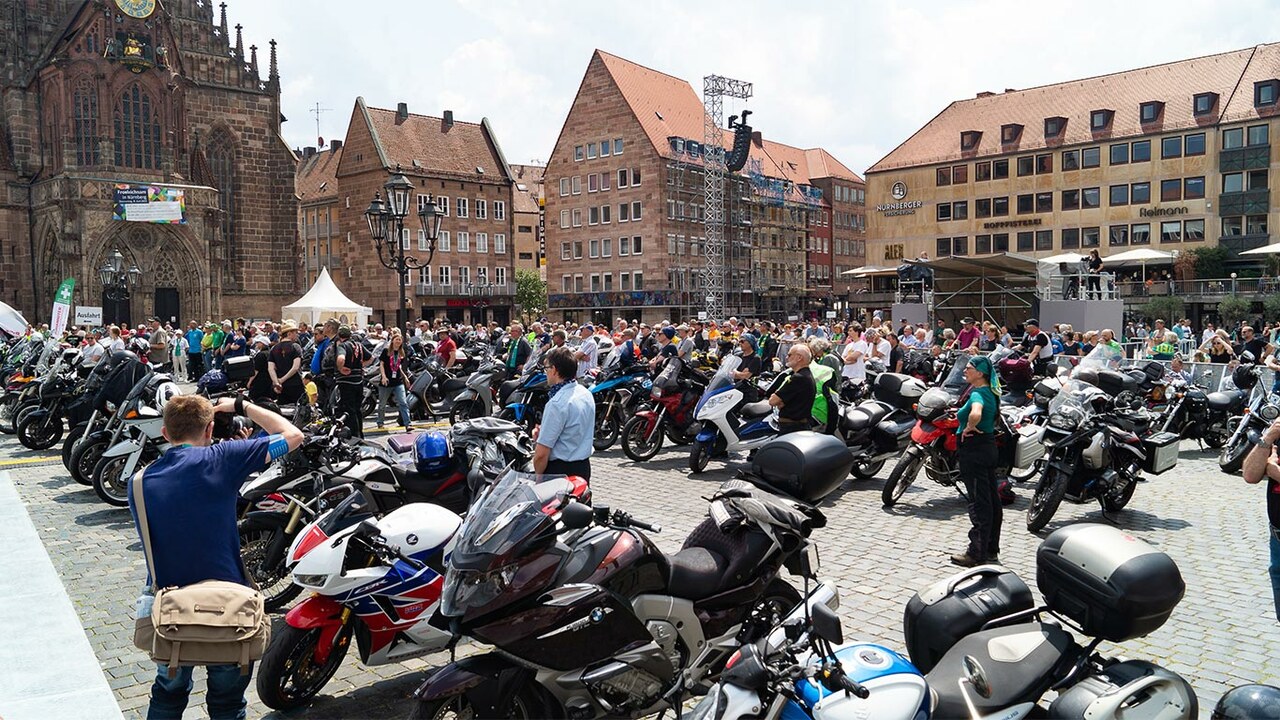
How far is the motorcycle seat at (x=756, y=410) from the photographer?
10883 mm

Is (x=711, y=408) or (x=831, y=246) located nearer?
(x=711, y=408)

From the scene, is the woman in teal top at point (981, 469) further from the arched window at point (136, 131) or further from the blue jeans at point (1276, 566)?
the arched window at point (136, 131)

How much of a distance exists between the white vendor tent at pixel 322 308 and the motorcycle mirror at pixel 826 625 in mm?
29522

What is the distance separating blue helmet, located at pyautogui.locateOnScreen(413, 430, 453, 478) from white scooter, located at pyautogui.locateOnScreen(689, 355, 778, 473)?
4.86 meters

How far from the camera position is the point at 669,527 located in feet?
27.8

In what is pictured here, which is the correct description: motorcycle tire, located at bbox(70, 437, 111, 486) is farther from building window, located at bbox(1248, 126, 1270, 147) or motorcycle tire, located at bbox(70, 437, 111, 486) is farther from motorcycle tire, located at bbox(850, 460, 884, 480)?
building window, located at bbox(1248, 126, 1270, 147)

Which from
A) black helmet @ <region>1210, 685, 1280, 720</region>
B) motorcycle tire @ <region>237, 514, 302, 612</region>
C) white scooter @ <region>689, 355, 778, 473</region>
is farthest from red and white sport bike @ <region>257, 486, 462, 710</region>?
white scooter @ <region>689, 355, 778, 473</region>

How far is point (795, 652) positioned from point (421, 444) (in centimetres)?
408

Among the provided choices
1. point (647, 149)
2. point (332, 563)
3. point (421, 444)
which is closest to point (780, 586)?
point (332, 563)

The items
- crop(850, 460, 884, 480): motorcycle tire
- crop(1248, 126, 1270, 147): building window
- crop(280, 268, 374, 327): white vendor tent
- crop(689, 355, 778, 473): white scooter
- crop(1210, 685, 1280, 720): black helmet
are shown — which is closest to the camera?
crop(1210, 685, 1280, 720): black helmet

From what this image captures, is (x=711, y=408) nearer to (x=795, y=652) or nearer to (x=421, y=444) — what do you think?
(x=421, y=444)

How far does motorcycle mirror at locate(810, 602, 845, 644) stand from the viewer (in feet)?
9.91

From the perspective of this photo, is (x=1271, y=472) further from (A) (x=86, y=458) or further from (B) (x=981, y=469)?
(A) (x=86, y=458)

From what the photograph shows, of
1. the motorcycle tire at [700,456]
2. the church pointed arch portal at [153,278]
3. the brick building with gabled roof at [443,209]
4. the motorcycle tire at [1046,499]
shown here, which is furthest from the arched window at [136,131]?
the motorcycle tire at [1046,499]
